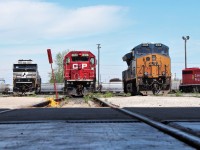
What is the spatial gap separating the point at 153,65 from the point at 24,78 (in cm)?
1669

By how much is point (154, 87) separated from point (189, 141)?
3022 cm

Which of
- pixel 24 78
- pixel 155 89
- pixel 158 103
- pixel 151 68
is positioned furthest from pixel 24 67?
pixel 158 103

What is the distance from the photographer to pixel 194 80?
5731 cm

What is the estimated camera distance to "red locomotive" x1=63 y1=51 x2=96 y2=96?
3772cm

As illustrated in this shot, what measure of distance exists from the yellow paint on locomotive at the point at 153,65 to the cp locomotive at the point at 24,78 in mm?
15724

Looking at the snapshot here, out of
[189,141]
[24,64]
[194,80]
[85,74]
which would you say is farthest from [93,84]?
[189,141]

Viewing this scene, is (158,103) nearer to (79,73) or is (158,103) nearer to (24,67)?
(79,73)

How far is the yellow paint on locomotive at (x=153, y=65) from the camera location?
1377 inches

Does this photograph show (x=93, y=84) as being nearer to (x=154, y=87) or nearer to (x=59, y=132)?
(x=154, y=87)

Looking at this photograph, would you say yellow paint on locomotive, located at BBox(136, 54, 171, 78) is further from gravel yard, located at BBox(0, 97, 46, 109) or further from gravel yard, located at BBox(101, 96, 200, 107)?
→ gravel yard, located at BBox(101, 96, 200, 107)

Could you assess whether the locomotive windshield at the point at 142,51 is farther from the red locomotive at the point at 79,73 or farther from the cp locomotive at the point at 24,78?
the cp locomotive at the point at 24,78

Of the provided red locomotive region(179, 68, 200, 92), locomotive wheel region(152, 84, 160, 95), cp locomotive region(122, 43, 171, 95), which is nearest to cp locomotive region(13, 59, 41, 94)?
Result: cp locomotive region(122, 43, 171, 95)

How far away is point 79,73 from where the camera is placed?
38.3m

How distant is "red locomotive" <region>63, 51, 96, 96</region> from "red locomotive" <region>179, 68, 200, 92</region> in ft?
70.5
